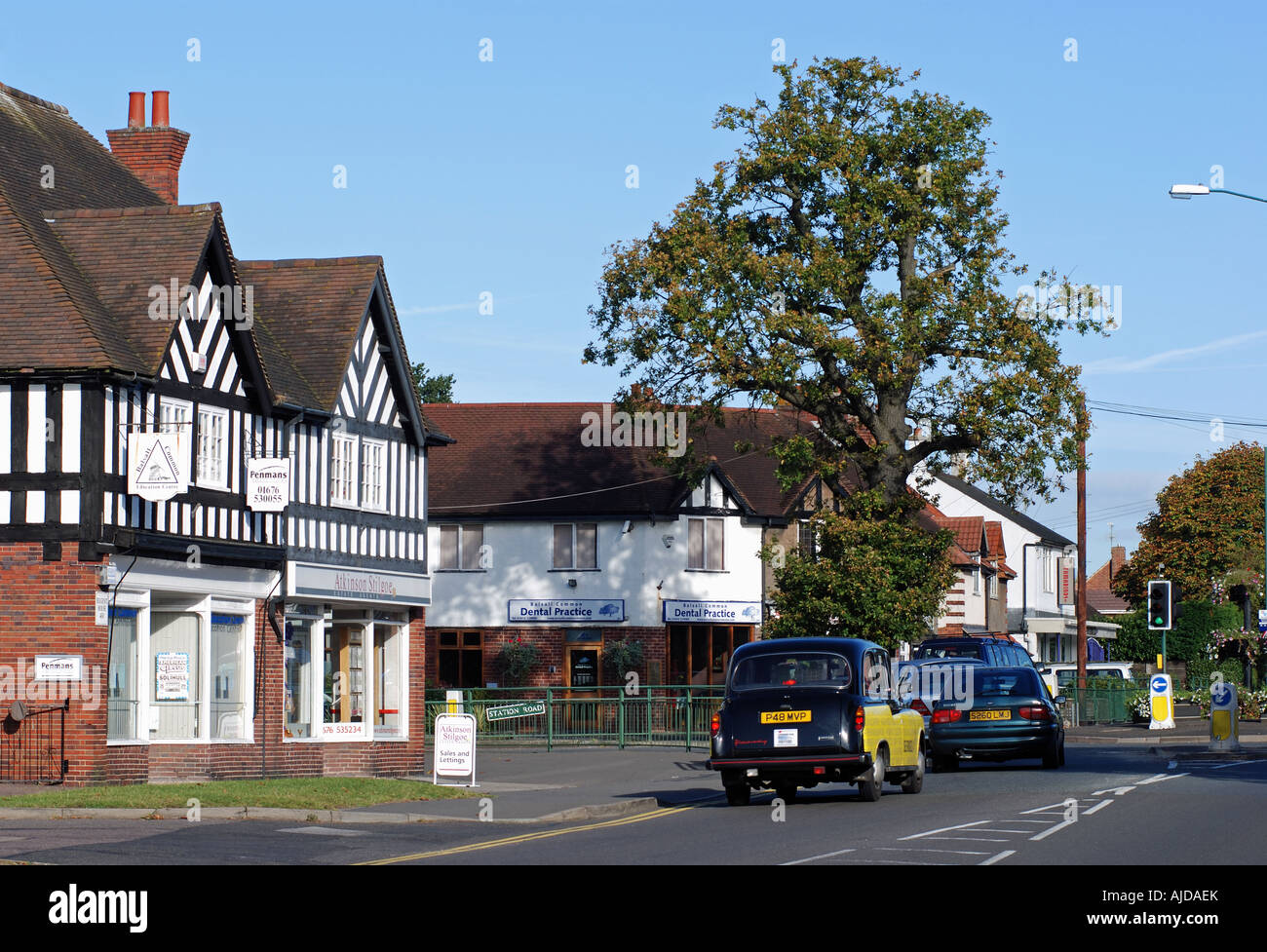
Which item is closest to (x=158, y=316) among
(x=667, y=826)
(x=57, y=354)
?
(x=57, y=354)

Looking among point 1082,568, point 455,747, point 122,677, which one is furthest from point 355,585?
point 1082,568

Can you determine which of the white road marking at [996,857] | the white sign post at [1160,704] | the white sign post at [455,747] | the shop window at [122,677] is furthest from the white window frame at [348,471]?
the white sign post at [1160,704]

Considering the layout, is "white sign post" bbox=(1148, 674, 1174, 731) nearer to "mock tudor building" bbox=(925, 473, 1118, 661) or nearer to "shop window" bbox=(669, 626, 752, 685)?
"shop window" bbox=(669, 626, 752, 685)

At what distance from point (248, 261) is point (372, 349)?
124 inches

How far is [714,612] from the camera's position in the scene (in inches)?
2090

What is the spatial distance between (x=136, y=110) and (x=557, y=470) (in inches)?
835

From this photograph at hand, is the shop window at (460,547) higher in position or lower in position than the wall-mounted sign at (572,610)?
higher

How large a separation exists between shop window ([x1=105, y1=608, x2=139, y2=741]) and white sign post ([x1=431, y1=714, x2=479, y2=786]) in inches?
178

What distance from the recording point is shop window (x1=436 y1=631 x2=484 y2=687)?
175 feet

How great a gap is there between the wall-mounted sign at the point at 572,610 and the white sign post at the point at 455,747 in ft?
85.4

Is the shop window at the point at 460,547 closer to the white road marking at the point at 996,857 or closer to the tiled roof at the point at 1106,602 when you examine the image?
the white road marking at the point at 996,857

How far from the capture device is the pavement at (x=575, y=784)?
20.6 m

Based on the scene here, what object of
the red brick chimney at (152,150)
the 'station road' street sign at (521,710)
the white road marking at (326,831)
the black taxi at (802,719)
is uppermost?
the red brick chimney at (152,150)
